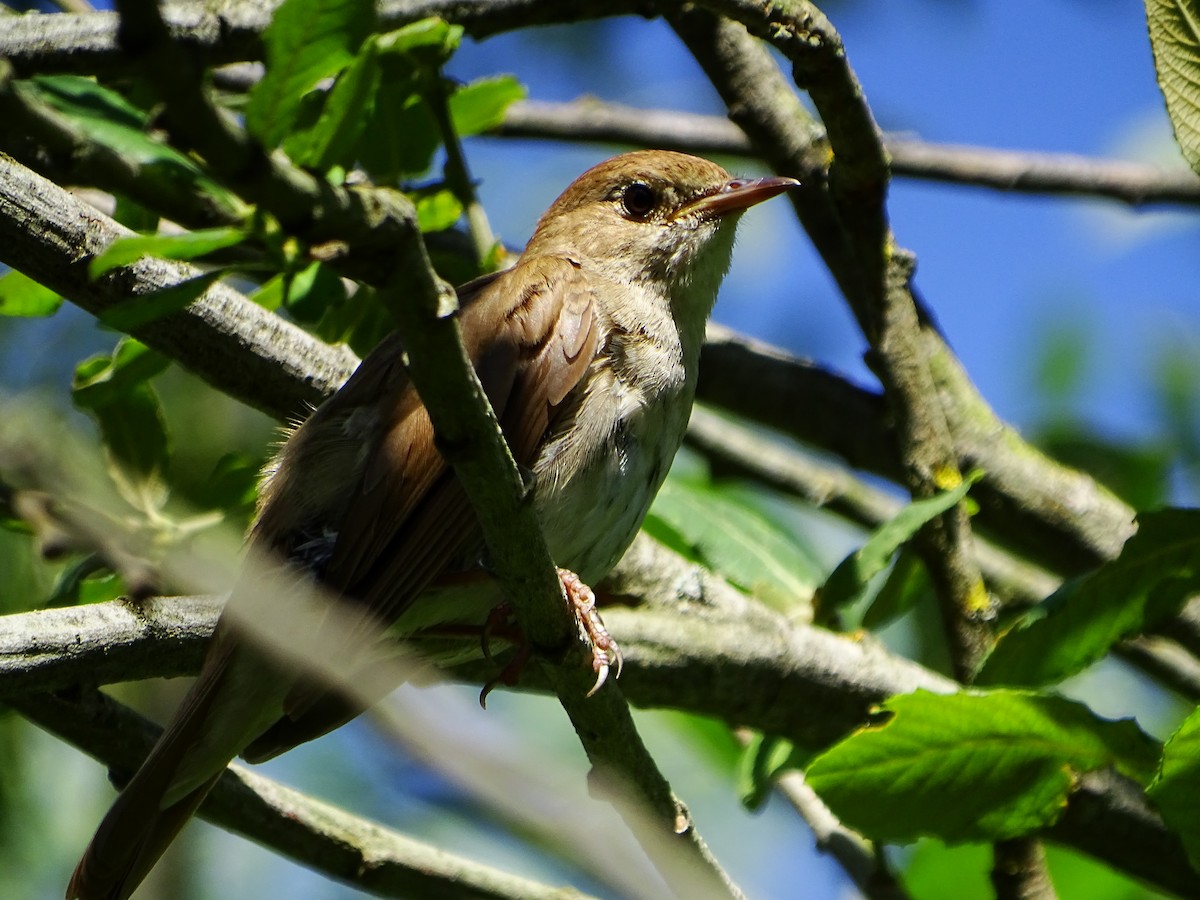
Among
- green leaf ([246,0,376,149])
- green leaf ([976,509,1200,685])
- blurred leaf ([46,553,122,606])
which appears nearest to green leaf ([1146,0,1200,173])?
green leaf ([976,509,1200,685])

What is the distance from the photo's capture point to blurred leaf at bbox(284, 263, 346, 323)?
3.98 meters

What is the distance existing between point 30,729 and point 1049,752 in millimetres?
3911

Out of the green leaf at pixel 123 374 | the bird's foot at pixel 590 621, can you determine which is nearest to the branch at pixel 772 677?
the bird's foot at pixel 590 621

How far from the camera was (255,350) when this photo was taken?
405 cm

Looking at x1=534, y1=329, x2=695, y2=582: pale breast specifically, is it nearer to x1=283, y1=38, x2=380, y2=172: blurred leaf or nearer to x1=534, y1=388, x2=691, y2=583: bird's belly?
x1=534, y1=388, x2=691, y2=583: bird's belly

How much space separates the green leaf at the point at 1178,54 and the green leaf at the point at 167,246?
2.45m

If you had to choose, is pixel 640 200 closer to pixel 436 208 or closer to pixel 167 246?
pixel 436 208

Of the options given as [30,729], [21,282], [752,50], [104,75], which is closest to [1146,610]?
[752,50]

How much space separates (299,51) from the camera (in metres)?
1.98

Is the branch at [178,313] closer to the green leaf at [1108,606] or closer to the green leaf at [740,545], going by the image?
the green leaf at [740,545]

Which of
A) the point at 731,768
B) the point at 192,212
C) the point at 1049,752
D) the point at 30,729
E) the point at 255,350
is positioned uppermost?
the point at 192,212

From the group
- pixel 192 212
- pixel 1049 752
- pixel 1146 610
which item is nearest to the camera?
pixel 192 212

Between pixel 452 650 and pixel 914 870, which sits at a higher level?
pixel 452 650

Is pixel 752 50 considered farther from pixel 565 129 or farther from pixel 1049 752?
pixel 1049 752
